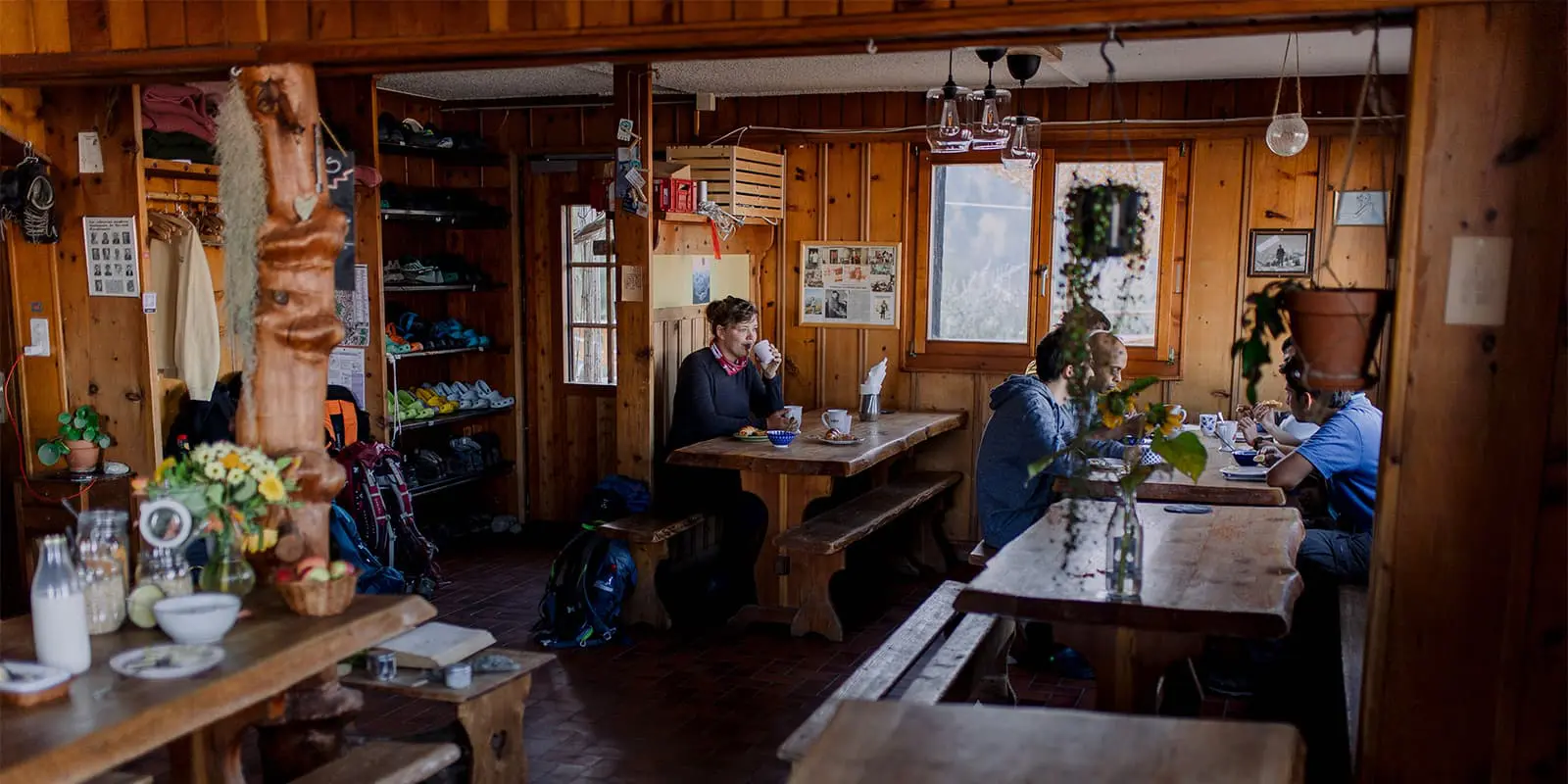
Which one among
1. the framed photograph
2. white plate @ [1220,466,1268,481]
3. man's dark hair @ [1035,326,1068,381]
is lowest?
white plate @ [1220,466,1268,481]

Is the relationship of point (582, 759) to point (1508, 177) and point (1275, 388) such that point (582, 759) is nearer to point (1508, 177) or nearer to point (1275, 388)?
point (1508, 177)

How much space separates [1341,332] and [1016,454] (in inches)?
83.6

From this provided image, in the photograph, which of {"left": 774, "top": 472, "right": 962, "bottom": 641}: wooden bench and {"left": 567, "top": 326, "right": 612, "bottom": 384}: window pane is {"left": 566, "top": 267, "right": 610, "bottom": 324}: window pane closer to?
{"left": 567, "top": 326, "right": 612, "bottom": 384}: window pane

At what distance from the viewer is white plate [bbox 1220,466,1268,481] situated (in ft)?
17.8

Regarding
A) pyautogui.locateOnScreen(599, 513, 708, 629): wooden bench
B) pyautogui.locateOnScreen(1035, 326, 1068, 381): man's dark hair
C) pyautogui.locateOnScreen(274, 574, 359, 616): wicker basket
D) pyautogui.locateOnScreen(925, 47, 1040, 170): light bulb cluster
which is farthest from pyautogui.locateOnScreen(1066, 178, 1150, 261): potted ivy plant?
pyautogui.locateOnScreen(599, 513, 708, 629): wooden bench

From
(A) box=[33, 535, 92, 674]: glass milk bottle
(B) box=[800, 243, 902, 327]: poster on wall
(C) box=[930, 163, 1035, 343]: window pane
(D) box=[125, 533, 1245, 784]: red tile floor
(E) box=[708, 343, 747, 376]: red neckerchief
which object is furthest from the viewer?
(B) box=[800, 243, 902, 327]: poster on wall

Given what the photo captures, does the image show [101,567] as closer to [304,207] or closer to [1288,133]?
[304,207]

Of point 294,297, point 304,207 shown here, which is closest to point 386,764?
point 294,297

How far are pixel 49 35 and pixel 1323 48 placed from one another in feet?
16.9

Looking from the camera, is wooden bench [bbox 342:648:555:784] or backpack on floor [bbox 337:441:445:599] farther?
backpack on floor [bbox 337:441:445:599]

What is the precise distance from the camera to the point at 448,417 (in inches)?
300

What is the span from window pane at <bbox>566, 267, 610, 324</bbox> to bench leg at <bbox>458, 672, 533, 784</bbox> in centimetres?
422

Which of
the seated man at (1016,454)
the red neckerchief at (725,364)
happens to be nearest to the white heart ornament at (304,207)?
the seated man at (1016,454)

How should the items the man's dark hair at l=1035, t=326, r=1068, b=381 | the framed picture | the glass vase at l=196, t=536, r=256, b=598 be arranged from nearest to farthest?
the glass vase at l=196, t=536, r=256, b=598 → the man's dark hair at l=1035, t=326, r=1068, b=381 → the framed picture
